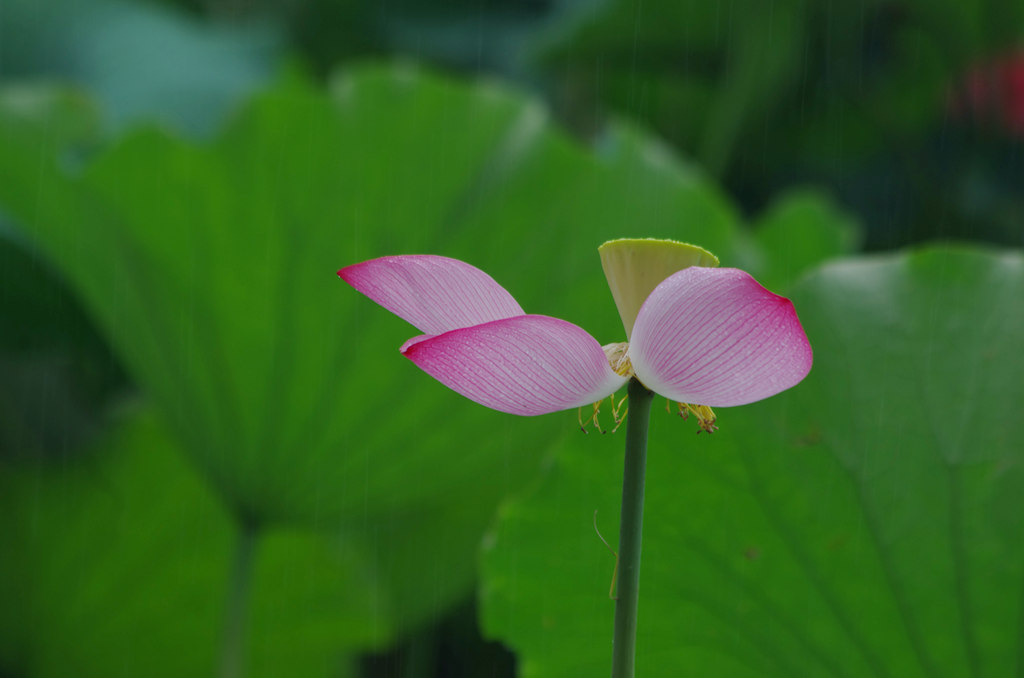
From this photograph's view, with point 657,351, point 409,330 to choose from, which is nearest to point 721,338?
point 657,351

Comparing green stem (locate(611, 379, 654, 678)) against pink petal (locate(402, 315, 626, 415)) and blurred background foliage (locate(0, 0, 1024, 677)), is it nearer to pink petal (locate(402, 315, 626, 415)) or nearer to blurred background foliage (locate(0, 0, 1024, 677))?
pink petal (locate(402, 315, 626, 415))

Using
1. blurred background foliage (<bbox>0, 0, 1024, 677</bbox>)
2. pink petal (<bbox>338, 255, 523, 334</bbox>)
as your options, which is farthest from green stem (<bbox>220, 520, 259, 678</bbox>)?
pink petal (<bbox>338, 255, 523, 334</bbox>)

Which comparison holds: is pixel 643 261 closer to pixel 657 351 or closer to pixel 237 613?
pixel 657 351

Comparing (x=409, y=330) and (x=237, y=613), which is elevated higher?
(x=409, y=330)

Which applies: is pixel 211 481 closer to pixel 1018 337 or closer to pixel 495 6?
pixel 1018 337

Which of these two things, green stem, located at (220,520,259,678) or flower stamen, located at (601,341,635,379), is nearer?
flower stamen, located at (601,341,635,379)

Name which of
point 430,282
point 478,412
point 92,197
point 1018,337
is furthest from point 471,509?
point 430,282
